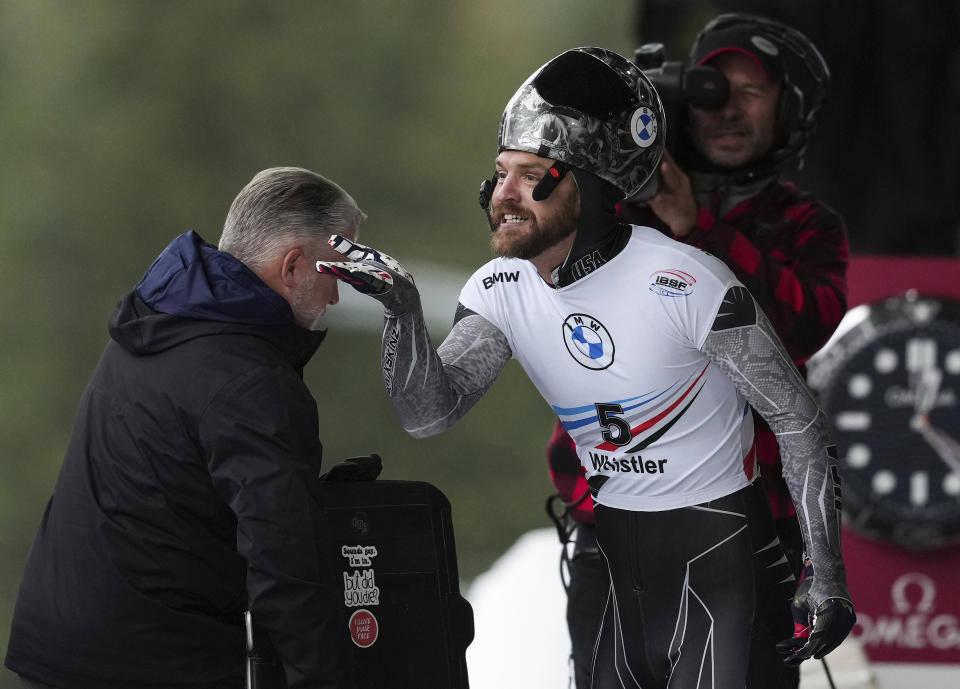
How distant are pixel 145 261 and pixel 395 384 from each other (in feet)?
39.7

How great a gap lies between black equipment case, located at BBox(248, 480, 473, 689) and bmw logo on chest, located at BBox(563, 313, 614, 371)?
1.09 feet

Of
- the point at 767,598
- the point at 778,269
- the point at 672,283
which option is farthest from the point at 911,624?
the point at 672,283

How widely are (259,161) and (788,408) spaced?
12819 mm

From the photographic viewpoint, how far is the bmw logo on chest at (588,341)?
83.7 inches

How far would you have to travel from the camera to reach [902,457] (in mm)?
4629

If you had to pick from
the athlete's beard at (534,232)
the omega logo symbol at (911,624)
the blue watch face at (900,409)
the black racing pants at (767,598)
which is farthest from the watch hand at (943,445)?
the athlete's beard at (534,232)

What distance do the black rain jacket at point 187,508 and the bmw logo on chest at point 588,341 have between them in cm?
43

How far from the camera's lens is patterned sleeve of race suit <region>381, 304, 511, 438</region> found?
2113 millimetres

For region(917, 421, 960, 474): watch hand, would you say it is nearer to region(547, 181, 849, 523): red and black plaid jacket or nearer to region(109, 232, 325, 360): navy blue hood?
region(547, 181, 849, 523): red and black plaid jacket

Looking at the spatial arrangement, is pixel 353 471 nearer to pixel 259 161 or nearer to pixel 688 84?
pixel 688 84

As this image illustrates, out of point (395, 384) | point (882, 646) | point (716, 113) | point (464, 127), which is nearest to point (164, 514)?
point (395, 384)

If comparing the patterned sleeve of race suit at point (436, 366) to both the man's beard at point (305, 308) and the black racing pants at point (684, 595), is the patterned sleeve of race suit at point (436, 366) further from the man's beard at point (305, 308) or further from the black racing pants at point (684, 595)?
the black racing pants at point (684, 595)

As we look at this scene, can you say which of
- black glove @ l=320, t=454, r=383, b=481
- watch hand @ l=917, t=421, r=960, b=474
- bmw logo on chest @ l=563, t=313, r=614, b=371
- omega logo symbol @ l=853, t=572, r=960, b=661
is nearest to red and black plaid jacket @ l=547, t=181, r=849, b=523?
bmw logo on chest @ l=563, t=313, r=614, b=371

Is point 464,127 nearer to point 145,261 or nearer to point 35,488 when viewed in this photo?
point 145,261
